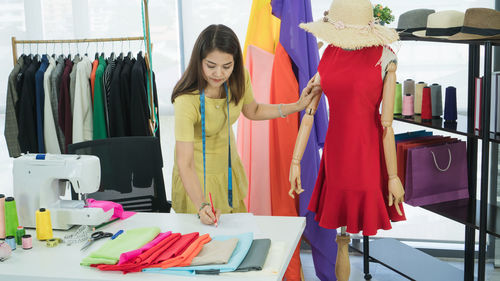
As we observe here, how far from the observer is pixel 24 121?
159 inches

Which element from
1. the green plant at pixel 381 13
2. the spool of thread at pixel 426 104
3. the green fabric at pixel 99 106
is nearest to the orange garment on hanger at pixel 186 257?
the green plant at pixel 381 13

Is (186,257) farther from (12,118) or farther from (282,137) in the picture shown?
(12,118)

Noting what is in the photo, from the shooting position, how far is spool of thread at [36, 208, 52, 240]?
235 centimetres

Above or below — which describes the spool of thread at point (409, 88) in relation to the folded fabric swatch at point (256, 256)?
above

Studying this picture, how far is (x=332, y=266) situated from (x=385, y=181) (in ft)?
2.87

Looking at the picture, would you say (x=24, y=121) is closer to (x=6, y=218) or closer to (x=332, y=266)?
(x=6, y=218)

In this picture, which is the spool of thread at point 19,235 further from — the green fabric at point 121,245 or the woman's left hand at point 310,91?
the woman's left hand at point 310,91

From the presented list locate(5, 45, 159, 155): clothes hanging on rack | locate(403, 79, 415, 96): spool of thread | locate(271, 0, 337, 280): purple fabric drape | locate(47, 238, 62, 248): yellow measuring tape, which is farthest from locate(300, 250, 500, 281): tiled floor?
locate(47, 238, 62, 248): yellow measuring tape

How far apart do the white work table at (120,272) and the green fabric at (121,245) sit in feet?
0.13

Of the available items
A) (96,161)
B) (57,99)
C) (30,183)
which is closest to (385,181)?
(96,161)

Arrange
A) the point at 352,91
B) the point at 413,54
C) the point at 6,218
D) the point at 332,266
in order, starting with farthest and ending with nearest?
the point at 413,54
the point at 332,266
the point at 352,91
the point at 6,218

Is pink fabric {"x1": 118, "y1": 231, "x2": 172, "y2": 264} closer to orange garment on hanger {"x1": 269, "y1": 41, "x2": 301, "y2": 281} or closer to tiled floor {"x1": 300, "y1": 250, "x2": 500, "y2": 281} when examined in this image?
orange garment on hanger {"x1": 269, "y1": 41, "x2": 301, "y2": 281}

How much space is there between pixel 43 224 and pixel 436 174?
210 cm

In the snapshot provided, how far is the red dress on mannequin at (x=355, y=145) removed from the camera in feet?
9.12
